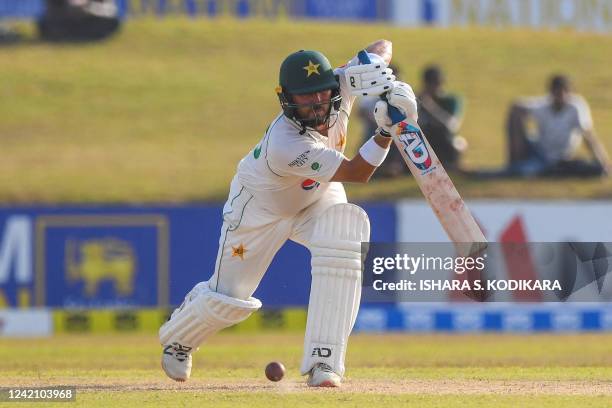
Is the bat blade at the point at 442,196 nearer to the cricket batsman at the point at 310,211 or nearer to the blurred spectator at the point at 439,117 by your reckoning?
the cricket batsman at the point at 310,211

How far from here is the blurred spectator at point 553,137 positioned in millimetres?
12130

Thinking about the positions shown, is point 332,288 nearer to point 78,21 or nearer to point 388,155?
point 388,155

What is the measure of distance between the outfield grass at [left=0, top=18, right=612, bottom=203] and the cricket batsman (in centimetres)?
689

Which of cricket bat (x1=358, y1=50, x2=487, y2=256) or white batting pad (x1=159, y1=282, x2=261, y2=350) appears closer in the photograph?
cricket bat (x1=358, y1=50, x2=487, y2=256)

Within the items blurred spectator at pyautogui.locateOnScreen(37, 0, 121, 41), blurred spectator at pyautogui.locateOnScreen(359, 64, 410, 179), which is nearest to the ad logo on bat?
blurred spectator at pyautogui.locateOnScreen(359, 64, 410, 179)

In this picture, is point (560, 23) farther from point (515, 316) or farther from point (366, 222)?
point (366, 222)

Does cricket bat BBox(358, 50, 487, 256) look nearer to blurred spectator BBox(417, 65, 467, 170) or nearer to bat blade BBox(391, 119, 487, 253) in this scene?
bat blade BBox(391, 119, 487, 253)

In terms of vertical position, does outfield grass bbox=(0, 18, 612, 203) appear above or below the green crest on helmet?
above

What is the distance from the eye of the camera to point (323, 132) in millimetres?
5539

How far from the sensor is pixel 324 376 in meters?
5.21

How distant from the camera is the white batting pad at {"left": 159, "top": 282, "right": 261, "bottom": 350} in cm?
563

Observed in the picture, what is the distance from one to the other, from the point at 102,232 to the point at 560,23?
9433 millimetres

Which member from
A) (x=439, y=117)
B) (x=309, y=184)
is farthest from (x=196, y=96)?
(x=309, y=184)

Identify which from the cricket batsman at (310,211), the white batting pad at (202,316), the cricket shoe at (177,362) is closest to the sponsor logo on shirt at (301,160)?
the cricket batsman at (310,211)
